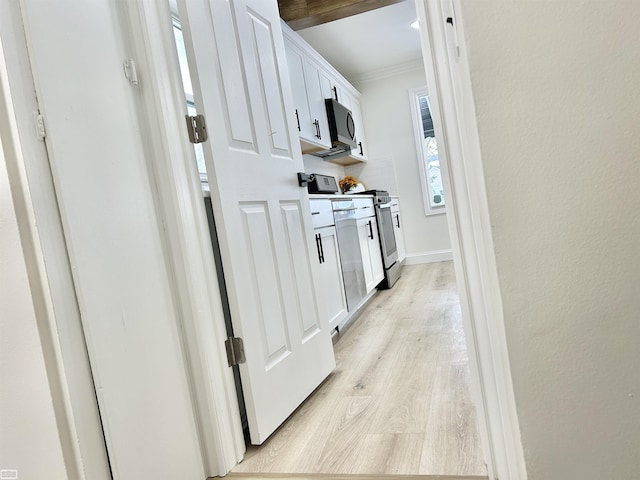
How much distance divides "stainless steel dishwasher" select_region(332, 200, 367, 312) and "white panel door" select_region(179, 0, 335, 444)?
0.87m

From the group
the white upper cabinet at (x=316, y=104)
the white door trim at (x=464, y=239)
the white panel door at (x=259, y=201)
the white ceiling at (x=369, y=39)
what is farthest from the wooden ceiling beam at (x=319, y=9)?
the white door trim at (x=464, y=239)

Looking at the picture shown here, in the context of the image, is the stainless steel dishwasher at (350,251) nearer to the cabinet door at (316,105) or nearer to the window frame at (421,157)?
the cabinet door at (316,105)

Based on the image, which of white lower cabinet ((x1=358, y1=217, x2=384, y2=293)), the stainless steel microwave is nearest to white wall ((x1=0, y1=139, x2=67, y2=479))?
white lower cabinet ((x1=358, y1=217, x2=384, y2=293))

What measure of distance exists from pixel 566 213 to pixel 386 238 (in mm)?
3467

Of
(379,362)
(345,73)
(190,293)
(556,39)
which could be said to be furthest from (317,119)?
(556,39)

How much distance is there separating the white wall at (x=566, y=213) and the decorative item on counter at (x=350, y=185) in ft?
13.9

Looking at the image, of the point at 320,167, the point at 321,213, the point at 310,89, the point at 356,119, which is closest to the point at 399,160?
the point at 356,119

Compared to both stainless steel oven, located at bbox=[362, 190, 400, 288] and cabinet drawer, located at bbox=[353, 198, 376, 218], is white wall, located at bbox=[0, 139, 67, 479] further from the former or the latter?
stainless steel oven, located at bbox=[362, 190, 400, 288]

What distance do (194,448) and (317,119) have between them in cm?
288

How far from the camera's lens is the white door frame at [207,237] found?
1.02m

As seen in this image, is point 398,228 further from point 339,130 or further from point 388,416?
point 388,416

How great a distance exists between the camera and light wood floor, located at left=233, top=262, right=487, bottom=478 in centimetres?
129

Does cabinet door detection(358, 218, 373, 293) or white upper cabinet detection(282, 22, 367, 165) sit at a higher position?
white upper cabinet detection(282, 22, 367, 165)

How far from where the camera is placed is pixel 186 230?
1.31m
